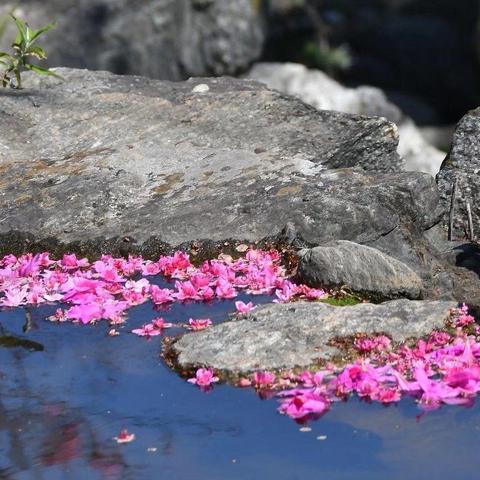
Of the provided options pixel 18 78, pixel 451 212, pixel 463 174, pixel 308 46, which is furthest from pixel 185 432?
pixel 308 46

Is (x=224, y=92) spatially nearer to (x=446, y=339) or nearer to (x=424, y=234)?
(x=424, y=234)

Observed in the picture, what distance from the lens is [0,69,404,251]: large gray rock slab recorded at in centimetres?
579

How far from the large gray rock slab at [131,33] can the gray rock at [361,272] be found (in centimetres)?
1010

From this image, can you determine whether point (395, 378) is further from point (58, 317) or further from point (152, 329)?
point (58, 317)

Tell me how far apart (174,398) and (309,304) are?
2.60 feet

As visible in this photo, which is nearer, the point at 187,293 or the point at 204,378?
the point at 204,378

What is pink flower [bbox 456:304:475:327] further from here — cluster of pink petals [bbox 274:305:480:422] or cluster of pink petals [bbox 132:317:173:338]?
cluster of pink petals [bbox 132:317:173:338]

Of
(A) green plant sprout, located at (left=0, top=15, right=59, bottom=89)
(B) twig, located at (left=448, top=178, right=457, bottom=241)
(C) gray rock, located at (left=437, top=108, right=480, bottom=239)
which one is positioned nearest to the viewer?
(B) twig, located at (left=448, top=178, right=457, bottom=241)

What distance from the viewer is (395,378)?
4.12 meters

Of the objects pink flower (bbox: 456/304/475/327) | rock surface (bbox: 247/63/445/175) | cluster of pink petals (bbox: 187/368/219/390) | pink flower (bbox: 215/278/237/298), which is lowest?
cluster of pink petals (bbox: 187/368/219/390)

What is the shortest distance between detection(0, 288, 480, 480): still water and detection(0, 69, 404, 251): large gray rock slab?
148 centimetres

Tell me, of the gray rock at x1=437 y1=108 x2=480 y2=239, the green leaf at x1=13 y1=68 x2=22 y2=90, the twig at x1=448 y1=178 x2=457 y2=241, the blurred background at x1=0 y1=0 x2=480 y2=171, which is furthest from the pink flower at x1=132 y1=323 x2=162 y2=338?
the blurred background at x1=0 y1=0 x2=480 y2=171

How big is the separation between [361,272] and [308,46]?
1583 centimetres

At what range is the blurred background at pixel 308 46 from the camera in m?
15.2
